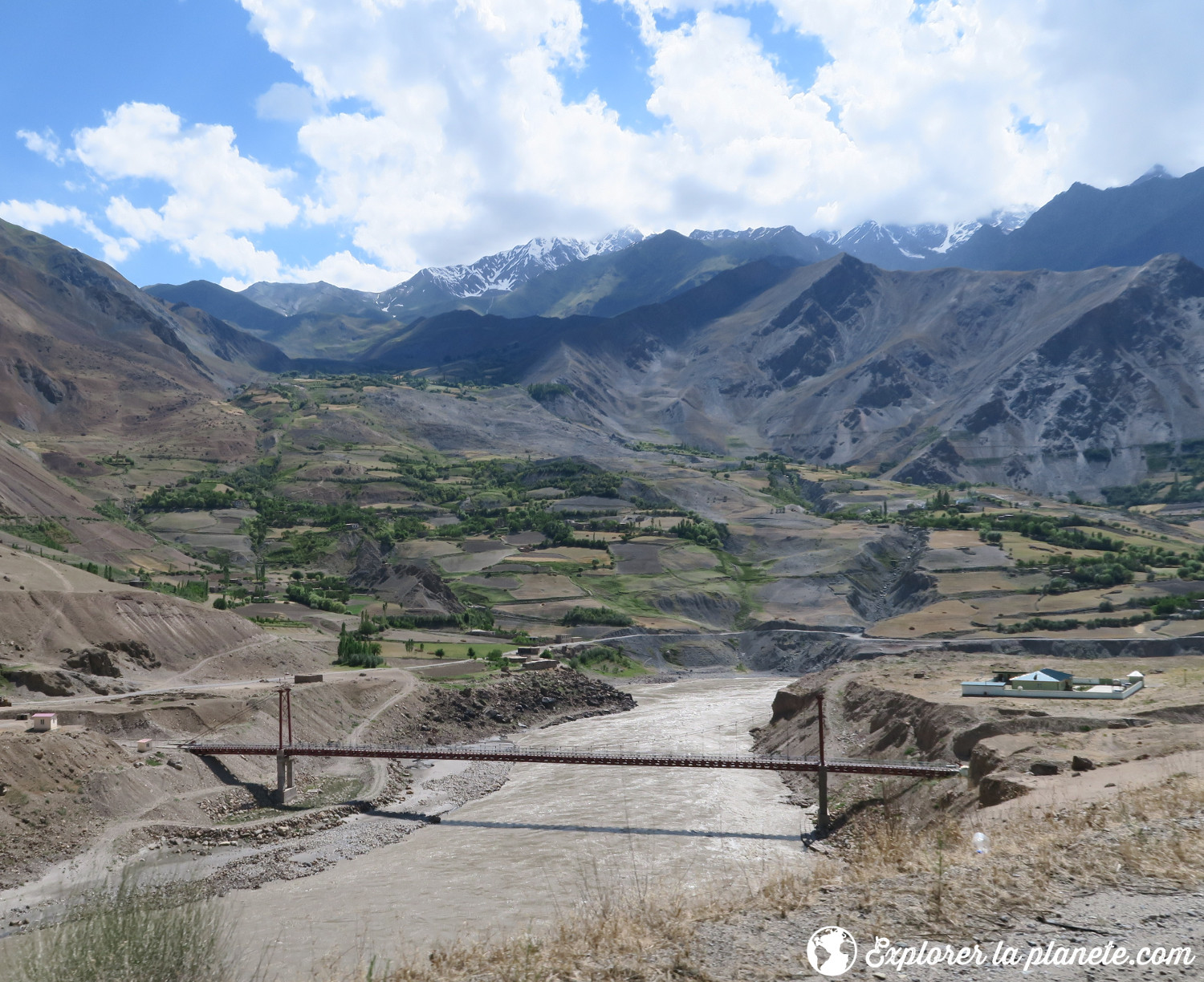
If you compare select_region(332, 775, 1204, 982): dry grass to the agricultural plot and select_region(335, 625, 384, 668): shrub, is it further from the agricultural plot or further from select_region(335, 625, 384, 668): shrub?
the agricultural plot

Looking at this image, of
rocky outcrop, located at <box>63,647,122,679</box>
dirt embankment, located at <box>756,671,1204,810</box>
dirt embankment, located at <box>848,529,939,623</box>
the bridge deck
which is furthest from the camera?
dirt embankment, located at <box>848,529,939,623</box>

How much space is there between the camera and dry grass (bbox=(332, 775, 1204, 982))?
16.2 m

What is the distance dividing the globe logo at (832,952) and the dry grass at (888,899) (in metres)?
0.79

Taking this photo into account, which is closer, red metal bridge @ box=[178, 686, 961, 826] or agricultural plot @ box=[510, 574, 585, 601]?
red metal bridge @ box=[178, 686, 961, 826]

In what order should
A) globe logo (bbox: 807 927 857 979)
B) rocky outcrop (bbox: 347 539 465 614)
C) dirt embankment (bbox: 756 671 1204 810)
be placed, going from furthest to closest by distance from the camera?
rocky outcrop (bbox: 347 539 465 614) → dirt embankment (bbox: 756 671 1204 810) → globe logo (bbox: 807 927 857 979)

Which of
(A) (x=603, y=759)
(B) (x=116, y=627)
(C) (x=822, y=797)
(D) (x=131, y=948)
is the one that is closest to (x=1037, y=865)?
(D) (x=131, y=948)

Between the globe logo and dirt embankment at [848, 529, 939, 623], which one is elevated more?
dirt embankment at [848, 529, 939, 623]

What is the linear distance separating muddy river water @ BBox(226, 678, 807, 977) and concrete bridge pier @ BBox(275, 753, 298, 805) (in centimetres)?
1060

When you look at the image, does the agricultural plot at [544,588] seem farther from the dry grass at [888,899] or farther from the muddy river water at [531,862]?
the dry grass at [888,899]

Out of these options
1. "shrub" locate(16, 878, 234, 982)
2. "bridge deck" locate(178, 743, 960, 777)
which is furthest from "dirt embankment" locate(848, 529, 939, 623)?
"shrub" locate(16, 878, 234, 982)

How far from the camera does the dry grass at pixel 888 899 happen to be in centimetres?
1616

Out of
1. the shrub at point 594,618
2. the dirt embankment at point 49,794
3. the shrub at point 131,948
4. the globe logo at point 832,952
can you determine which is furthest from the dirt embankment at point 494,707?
the globe logo at point 832,952

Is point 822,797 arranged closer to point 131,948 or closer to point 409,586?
point 131,948

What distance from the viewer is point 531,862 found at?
43281mm
